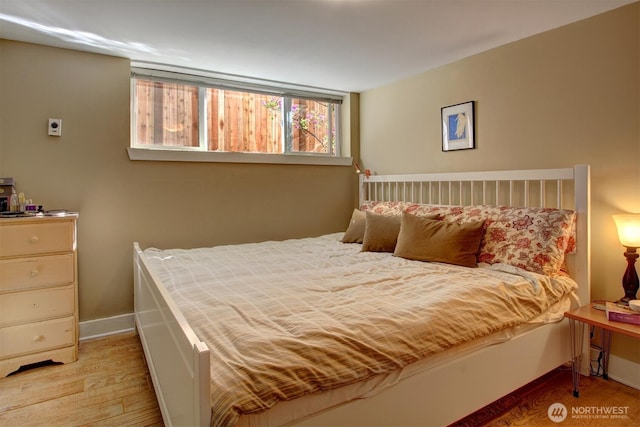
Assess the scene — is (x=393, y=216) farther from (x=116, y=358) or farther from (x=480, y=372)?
(x=116, y=358)

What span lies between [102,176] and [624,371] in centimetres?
357

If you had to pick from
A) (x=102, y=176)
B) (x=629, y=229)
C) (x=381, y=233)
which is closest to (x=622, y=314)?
(x=629, y=229)

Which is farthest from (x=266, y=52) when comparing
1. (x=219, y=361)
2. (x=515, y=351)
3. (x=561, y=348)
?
(x=561, y=348)

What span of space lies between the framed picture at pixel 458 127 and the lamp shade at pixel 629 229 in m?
1.11

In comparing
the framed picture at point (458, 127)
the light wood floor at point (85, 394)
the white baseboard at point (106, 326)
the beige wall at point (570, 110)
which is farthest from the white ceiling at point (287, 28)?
the light wood floor at point (85, 394)

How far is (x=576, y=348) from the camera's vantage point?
6.63 feet

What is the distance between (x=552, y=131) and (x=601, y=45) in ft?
1.69

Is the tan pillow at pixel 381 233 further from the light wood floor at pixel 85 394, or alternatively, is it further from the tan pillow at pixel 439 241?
the light wood floor at pixel 85 394

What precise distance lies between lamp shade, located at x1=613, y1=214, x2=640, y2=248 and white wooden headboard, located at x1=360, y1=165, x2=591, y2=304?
0.16 meters

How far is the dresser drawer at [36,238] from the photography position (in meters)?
2.09

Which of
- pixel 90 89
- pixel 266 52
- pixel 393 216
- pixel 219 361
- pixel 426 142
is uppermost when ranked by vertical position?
pixel 266 52

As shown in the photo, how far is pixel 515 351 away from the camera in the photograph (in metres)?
1.71

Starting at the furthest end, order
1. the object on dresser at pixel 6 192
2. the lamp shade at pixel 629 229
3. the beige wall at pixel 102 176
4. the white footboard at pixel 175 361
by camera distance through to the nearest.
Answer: the beige wall at pixel 102 176 < the object on dresser at pixel 6 192 < the lamp shade at pixel 629 229 < the white footboard at pixel 175 361

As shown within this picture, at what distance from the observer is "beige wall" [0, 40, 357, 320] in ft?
8.06
